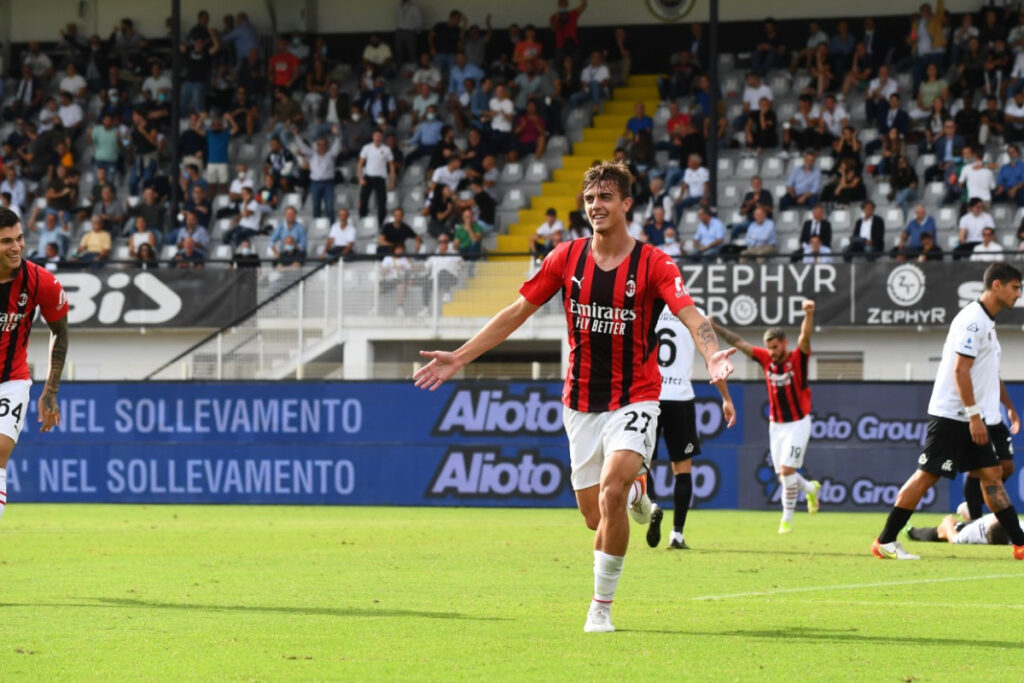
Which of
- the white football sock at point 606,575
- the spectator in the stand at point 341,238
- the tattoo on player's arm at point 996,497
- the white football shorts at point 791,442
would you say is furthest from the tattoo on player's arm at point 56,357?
the spectator in the stand at point 341,238

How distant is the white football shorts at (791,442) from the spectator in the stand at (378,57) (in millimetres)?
18272

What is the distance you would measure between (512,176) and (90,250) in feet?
24.6

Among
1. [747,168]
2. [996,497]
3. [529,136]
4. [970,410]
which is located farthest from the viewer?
[529,136]

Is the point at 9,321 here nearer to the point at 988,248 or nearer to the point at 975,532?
the point at 975,532

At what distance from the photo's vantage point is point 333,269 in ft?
81.1

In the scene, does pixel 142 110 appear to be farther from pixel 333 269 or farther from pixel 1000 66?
pixel 1000 66

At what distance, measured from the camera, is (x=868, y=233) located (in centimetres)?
2578

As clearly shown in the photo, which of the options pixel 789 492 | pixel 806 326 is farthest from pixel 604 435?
pixel 789 492

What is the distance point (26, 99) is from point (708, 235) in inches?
632

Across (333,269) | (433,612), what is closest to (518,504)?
(333,269)

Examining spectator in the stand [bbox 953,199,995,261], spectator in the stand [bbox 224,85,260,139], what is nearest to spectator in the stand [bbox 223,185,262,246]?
spectator in the stand [bbox 224,85,260,139]

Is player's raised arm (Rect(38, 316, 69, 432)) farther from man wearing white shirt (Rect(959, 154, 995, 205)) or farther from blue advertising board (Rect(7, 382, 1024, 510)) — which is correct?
man wearing white shirt (Rect(959, 154, 995, 205))

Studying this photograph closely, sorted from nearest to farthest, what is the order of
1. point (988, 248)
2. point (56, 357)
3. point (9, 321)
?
point (9, 321), point (56, 357), point (988, 248)

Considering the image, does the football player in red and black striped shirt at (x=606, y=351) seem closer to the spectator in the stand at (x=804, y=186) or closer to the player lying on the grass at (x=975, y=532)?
the player lying on the grass at (x=975, y=532)
